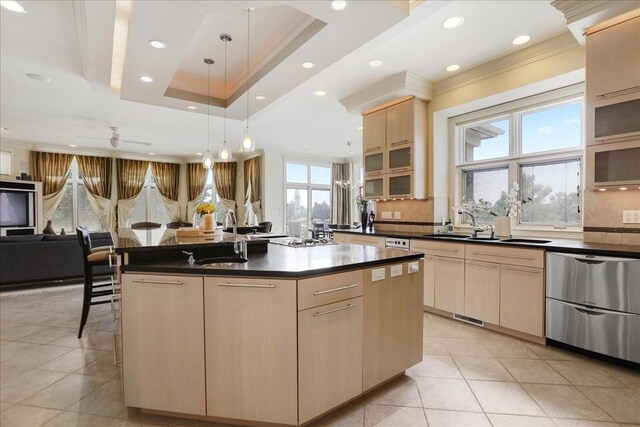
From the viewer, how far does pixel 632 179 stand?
2.47m

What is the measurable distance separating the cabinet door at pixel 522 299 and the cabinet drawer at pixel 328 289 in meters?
1.93

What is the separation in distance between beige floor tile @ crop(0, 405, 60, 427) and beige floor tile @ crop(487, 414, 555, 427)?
2.70 meters

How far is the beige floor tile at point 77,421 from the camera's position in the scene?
5.86ft

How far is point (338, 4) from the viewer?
2.10m

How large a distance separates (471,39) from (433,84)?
1.09 m

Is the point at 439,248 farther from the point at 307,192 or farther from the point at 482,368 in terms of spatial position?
the point at 307,192

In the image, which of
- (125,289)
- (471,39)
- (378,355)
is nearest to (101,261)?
(125,289)

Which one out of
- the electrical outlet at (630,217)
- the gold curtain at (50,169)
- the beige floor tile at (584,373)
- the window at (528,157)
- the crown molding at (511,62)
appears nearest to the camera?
the beige floor tile at (584,373)

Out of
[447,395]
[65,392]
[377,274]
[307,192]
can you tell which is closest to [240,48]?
[377,274]

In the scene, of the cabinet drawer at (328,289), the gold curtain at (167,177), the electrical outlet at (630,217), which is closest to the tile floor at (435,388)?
the cabinet drawer at (328,289)

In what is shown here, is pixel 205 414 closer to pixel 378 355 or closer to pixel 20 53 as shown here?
pixel 378 355

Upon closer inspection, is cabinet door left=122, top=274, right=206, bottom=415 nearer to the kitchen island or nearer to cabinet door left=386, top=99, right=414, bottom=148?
the kitchen island

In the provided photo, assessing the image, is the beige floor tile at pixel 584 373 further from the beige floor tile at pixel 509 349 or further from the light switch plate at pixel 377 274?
the light switch plate at pixel 377 274

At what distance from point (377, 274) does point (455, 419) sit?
0.96 metres
